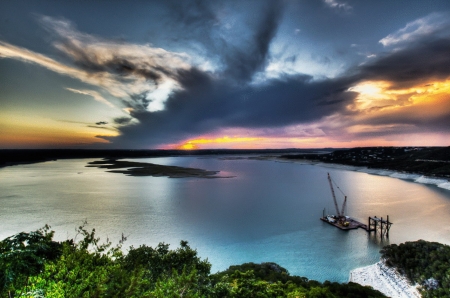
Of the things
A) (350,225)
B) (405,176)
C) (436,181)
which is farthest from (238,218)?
(405,176)

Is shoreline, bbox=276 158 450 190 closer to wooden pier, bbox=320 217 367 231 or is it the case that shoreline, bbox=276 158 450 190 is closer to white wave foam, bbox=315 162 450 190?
white wave foam, bbox=315 162 450 190

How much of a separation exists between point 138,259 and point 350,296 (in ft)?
43.0

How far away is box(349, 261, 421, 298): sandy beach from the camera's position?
Answer: 675 inches

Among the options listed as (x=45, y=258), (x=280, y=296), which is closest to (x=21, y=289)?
(x=45, y=258)

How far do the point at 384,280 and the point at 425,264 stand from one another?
10.4ft

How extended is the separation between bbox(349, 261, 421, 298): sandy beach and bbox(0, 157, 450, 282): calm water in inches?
43.5

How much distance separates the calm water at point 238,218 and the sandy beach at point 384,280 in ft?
3.63

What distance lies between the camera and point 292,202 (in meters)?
45.3

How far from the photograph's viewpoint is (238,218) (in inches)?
1390

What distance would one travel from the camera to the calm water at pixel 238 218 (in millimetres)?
24359

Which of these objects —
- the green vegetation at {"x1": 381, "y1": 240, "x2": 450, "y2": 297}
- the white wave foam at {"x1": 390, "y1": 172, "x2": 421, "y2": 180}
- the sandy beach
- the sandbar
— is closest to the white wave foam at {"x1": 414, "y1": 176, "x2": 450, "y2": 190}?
the white wave foam at {"x1": 390, "y1": 172, "x2": 421, "y2": 180}

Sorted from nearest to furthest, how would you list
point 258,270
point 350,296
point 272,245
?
point 350,296 → point 258,270 → point 272,245

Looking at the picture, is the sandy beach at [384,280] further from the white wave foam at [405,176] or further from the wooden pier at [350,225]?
the white wave foam at [405,176]

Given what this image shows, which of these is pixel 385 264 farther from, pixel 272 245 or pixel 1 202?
pixel 1 202
